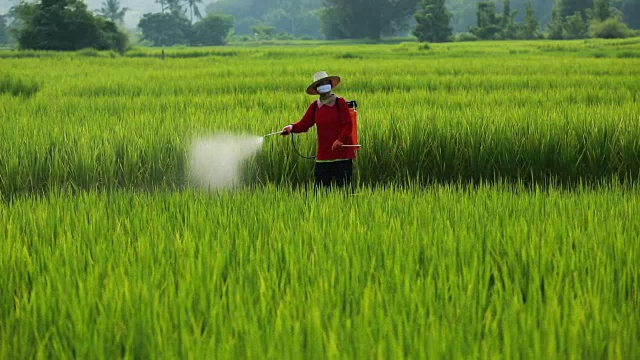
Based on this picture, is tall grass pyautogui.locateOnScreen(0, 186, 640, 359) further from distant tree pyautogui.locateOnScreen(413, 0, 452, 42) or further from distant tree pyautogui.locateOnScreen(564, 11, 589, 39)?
distant tree pyautogui.locateOnScreen(413, 0, 452, 42)

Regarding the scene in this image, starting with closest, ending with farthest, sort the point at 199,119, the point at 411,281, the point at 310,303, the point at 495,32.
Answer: the point at 310,303, the point at 411,281, the point at 199,119, the point at 495,32

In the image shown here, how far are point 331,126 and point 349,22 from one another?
65.2m

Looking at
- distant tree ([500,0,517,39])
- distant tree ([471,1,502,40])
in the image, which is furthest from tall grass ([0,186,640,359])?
distant tree ([471,1,502,40])

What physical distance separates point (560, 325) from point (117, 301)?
1.10m

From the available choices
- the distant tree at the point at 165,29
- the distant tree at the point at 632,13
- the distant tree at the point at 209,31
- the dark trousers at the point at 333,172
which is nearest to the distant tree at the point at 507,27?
the distant tree at the point at 632,13

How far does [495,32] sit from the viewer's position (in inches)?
2147

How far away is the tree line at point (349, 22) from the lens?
113 feet

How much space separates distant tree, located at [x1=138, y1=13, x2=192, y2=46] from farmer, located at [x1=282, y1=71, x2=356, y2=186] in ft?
227

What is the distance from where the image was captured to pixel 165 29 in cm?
7100

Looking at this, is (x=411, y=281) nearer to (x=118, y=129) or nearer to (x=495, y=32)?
(x=118, y=129)

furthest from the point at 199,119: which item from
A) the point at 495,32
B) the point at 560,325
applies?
the point at 495,32

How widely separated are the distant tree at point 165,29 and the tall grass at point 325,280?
230 ft

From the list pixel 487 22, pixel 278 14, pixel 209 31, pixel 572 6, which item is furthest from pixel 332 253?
pixel 278 14

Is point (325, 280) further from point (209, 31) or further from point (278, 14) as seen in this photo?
point (278, 14)
